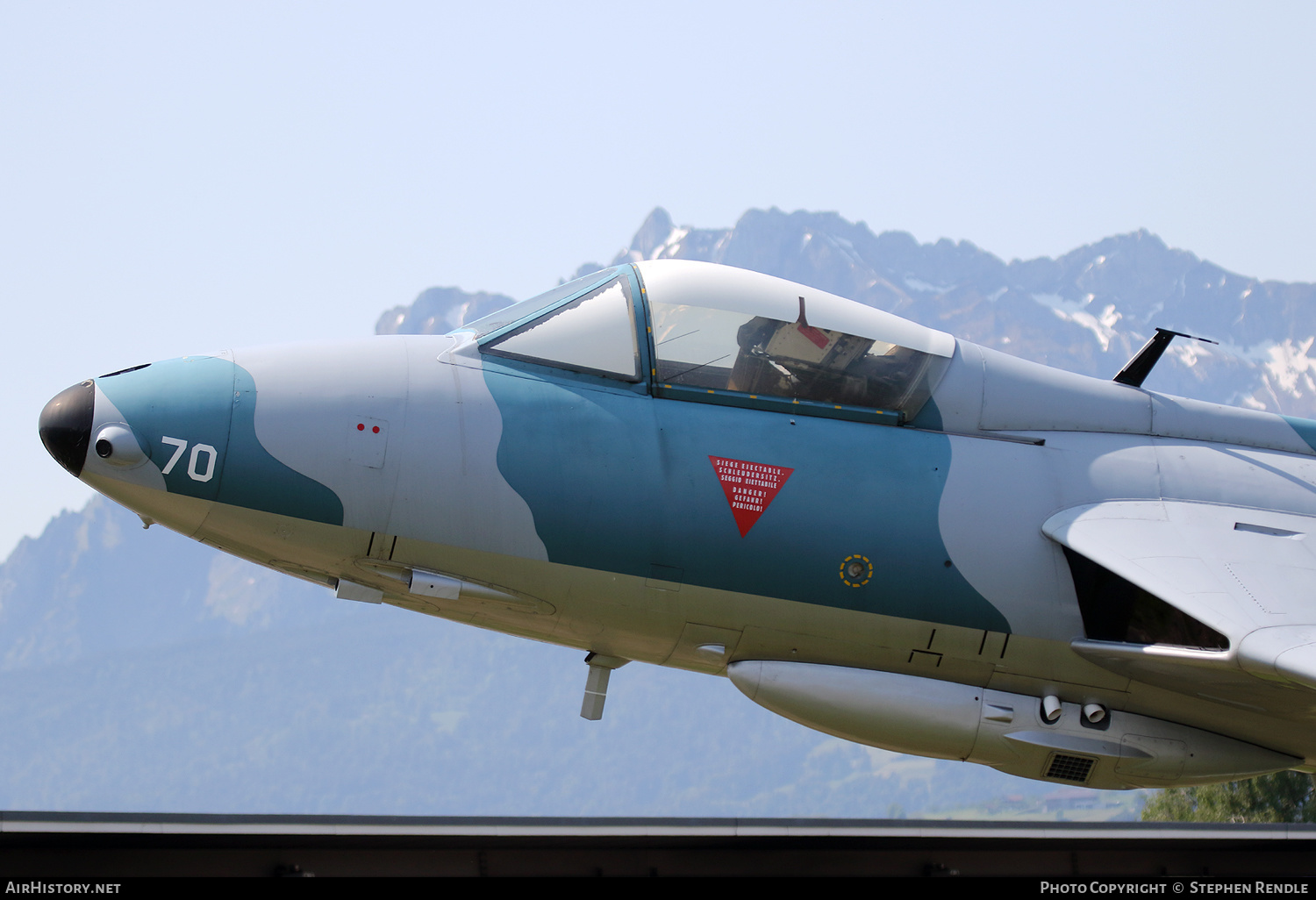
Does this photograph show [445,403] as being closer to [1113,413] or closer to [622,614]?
[622,614]

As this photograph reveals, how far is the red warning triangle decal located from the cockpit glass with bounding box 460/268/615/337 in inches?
58.5

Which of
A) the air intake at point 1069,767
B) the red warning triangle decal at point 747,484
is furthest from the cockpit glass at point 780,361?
the air intake at point 1069,767

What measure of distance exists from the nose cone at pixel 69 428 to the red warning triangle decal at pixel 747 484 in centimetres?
336

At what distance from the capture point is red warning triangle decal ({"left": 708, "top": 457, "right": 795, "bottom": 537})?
253 inches

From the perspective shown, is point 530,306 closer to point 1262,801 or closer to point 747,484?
point 747,484

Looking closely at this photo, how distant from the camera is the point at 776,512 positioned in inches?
255

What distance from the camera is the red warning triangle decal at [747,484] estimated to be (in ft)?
21.1

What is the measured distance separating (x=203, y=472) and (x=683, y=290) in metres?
2.97

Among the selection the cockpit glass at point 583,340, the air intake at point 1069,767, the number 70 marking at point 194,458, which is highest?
the cockpit glass at point 583,340

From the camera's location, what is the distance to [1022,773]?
22.3 feet

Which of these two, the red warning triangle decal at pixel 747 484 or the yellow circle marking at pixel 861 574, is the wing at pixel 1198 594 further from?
the red warning triangle decal at pixel 747 484

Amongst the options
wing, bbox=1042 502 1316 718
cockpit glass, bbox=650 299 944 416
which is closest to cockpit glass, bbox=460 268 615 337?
cockpit glass, bbox=650 299 944 416

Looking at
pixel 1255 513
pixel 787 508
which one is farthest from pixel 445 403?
pixel 1255 513

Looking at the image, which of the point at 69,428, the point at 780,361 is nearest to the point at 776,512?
the point at 780,361
